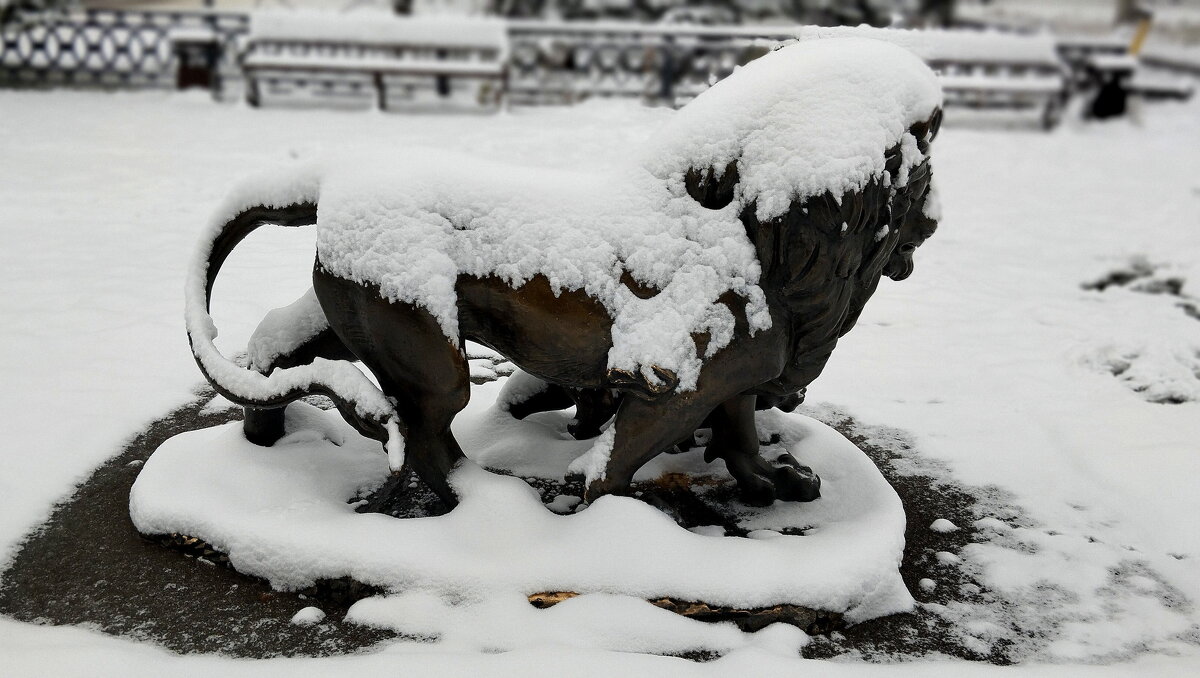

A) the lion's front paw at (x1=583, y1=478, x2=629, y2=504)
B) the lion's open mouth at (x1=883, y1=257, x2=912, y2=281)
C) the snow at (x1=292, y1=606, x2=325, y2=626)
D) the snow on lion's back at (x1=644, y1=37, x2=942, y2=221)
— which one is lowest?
the snow at (x1=292, y1=606, x2=325, y2=626)

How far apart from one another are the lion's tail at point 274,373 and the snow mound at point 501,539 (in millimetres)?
241

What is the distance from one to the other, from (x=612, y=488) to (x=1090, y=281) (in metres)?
4.29

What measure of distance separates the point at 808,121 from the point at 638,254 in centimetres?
52

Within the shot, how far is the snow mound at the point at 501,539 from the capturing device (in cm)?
238

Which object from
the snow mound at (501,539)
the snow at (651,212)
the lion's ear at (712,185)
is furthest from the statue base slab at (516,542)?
the lion's ear at (712,185)

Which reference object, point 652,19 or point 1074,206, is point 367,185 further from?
point 652,19

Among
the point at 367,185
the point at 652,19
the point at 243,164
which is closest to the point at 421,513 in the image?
the point at 367,185

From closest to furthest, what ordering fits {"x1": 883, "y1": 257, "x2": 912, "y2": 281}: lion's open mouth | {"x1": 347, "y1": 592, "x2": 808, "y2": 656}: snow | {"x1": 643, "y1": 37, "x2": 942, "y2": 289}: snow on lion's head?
{"x1": 347, "y1": 592, "x2": 808, "y2": 656}: snow → {"x1": 643, "y1": 37, "x2": 942, "y2": 289}: snow on lion's head → {"x1": 883, "y1": 257, "x2": 912, "y2": 281}: lion's open mouth

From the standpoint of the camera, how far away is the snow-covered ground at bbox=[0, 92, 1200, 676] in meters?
2.44

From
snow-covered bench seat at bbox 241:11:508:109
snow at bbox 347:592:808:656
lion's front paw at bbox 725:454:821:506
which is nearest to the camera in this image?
snow at bbox 347:592:808:656

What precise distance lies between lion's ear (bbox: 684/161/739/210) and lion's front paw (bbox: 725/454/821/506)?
767 mm

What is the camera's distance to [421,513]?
273 cm

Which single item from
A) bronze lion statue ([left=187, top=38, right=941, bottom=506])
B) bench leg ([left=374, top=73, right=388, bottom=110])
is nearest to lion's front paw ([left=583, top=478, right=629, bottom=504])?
bronze lion statue ([left=187, top=38, right=941, bottom=506])

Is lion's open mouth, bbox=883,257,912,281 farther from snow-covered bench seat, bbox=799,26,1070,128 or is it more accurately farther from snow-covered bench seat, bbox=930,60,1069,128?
snow-covered bench seat, bbox=799,26,1070,128
